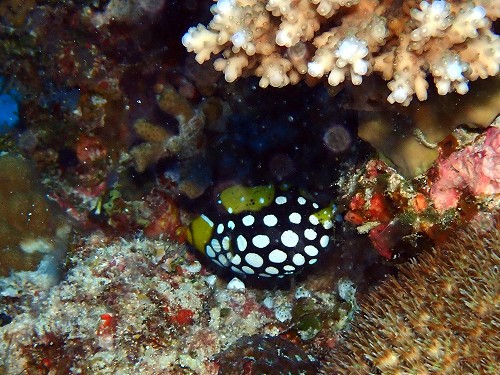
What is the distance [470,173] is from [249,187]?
2.21m

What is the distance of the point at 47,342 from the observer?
11.6ft

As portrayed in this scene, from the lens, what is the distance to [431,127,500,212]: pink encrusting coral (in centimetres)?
259

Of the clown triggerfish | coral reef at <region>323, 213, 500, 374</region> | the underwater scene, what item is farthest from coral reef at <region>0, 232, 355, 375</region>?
coral reef at <region>323, 213, 500, 374</region>

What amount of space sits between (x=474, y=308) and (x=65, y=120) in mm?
4323

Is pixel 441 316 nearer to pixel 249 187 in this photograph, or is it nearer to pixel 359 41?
pixel 359 41

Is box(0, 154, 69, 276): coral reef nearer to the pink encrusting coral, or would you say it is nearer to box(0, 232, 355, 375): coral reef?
box(0, 232, 355, 375): coral reef

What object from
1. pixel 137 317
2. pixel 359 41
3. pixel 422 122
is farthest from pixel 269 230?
pixel 359 41

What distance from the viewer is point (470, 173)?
265 cm

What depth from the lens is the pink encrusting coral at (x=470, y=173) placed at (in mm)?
2590

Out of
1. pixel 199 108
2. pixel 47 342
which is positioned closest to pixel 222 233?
pixel 199 108

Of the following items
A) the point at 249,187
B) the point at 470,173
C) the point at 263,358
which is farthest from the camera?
the point at 249,187

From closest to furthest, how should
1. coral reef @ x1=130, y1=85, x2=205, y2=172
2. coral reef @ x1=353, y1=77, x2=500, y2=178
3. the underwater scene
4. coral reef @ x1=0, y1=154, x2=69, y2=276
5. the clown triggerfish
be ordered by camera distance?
the underwater scene, coral reef @ x1=353, y1=77, x2=500, y2=178, the clown triggerfish, coral reef @ x1=130, y1=85, x2=205, y2=172, coral reef @ x1=0, y1=154, x2=69, y2=276

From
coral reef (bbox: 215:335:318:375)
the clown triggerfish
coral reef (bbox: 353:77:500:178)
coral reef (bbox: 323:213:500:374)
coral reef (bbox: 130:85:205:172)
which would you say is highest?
coral reef (bbox: 130:85:205:172)

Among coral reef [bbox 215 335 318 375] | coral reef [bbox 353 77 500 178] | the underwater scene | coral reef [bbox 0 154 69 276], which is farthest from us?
coral reef [bbox 0 154 69 276]
